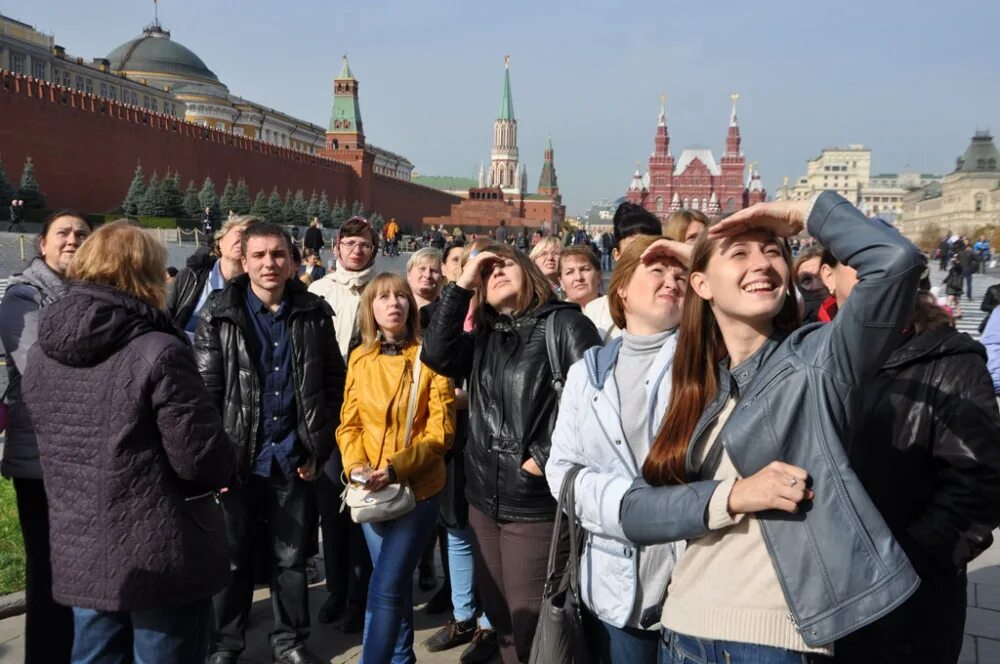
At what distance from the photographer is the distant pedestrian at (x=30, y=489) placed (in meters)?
2.61

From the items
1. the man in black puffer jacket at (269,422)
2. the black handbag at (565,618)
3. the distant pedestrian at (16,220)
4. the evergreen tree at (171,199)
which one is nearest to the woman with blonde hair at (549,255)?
the man in black puffer jacket at (269,422)

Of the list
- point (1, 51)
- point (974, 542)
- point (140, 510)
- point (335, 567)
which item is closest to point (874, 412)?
point (974, 542)

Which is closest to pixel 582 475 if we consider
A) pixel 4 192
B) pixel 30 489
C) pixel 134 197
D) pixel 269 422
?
pixel 269 422

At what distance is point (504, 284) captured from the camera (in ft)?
8.74

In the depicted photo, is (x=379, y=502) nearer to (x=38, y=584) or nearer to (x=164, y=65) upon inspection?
(x=38, y=584)

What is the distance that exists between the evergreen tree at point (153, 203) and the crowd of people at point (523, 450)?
2955cm

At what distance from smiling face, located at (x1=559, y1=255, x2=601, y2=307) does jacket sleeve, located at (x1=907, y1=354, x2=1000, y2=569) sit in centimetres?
195

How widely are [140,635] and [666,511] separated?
4.82 ft

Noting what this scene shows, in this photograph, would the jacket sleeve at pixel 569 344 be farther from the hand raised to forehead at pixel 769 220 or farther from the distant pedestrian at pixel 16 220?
the distant pedestrian at pixel 16 220

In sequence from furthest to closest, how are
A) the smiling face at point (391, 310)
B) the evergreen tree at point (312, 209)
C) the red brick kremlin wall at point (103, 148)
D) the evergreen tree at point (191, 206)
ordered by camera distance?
the evergreen tree at point (312, 209) → the evergreen tree at point (191, 206) → the red brick kremlin wall at point (103, 148) → the smiling face at point (391, 310)

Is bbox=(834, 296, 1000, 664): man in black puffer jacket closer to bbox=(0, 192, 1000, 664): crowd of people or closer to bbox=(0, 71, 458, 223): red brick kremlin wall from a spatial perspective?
bbox=(0, 192, 1000, 664): crowd of people

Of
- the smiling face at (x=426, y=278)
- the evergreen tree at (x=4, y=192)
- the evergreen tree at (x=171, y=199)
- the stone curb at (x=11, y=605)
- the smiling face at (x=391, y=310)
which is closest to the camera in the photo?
the smiling face at (x=391, y=310)

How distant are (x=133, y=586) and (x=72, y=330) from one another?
0.67 metres

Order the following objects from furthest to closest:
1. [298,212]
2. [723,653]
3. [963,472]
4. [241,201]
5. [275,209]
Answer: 1. [298,212]
2. [275,209]
3. [241,201]
4. [963,472]
5. [723,653]
